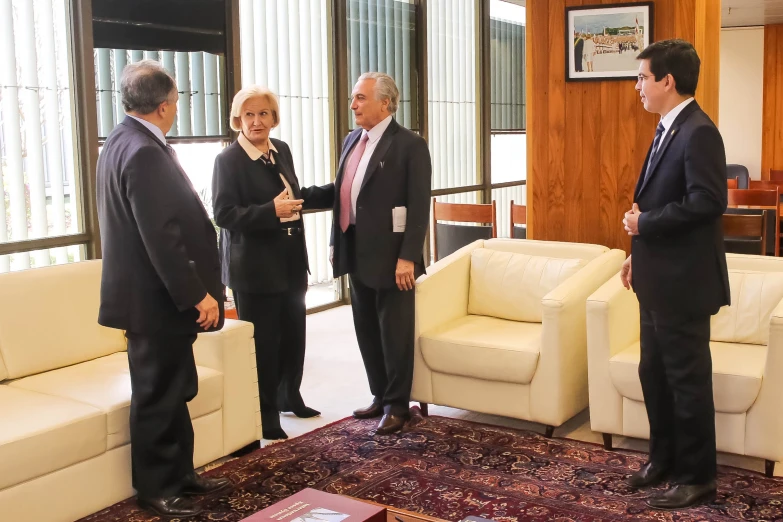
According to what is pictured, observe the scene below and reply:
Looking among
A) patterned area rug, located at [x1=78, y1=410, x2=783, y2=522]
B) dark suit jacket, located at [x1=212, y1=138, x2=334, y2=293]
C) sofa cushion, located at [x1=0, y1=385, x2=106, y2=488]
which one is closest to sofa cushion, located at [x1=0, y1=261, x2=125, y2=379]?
sofa cushion, located at [x1=0, y1=385, x2=106, y2=488]

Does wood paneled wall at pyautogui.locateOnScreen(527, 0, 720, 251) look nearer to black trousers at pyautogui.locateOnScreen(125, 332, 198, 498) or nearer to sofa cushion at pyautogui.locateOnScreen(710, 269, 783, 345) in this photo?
sofa cushion at pyautogui.locateOnScreen(710, 269, 783, 345)

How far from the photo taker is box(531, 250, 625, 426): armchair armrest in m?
3.77

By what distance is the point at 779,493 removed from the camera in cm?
324

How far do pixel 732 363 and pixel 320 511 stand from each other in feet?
6.46

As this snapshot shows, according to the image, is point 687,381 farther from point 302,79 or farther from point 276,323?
point 302,79

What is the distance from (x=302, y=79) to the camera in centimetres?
623

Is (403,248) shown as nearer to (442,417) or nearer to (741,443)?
(442,417)

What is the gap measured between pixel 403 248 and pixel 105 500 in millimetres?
1555

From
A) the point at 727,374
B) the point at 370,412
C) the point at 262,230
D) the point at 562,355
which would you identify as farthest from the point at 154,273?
the point at 727,374

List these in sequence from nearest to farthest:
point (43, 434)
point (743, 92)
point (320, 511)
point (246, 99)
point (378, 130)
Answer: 1. point (320, 511)
2. point (43, 434)
3. point (246, 99)
4. point (378, 130)
5. point (743, 92)

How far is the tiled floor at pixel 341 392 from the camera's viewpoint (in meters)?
3.92

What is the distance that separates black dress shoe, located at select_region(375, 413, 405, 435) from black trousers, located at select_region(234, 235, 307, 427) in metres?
0.46

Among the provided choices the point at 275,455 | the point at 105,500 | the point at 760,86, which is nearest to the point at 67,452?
the point at 105,500

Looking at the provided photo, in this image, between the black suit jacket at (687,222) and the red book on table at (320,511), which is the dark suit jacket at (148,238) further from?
the black suit jacket at (687,222)
